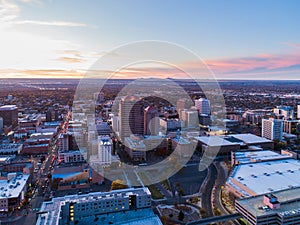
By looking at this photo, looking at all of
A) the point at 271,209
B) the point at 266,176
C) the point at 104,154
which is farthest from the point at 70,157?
the point at 271,209

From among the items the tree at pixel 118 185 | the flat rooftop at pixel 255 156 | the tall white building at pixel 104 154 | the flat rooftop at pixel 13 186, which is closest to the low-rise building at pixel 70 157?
the tall white building at pixel 104 154

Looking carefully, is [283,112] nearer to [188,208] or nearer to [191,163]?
[191,163]

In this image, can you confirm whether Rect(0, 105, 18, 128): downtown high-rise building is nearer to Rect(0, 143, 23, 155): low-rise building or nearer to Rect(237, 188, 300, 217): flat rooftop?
Rect(0, 143, 23, 155): low-rise building

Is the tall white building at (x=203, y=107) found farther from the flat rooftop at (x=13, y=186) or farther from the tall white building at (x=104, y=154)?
the flat rooftop at (x=13, y=186)

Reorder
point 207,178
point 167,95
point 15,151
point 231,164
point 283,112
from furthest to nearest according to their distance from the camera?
point 167,95
point 283,112
point 15,151
point 231,164
point 207,178

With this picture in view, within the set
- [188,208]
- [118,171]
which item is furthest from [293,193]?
[118,171]

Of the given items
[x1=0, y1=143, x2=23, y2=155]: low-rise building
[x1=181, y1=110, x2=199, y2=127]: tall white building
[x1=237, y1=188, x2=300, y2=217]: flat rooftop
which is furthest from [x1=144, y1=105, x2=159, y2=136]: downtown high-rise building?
[x1=237, y1=188, x2=300, y2=217]: flat rooftop

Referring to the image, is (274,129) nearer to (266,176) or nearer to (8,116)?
(266,176)
